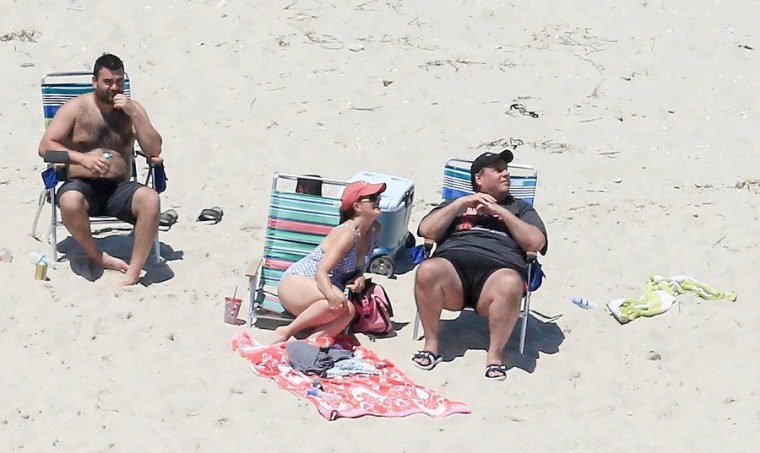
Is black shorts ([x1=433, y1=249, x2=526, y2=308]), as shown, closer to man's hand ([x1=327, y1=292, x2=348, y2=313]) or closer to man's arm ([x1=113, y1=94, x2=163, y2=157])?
man's hand ([x1=327, y1=292, x2=348, y2=313])

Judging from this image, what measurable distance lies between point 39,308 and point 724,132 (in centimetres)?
592

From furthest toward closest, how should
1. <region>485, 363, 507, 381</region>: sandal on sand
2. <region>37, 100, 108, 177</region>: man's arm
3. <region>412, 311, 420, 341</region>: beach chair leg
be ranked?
1. <region>37, 100, 108, 177</region>: man's arm
2. <region>412, 311, 420, 341</region>: beach chair leg
3. <region>485, 363, 507, 381</region>: sandal on sand

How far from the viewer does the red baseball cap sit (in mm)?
6535

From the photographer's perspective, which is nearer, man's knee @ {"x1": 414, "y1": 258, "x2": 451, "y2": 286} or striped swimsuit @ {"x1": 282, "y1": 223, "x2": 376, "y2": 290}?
man's knee @ {"x1": 414, "y1": 258, "x2": 451, "y2": 286}

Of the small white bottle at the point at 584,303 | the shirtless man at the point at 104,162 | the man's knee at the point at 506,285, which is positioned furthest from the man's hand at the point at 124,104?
the small white bottle at the point at 584,303

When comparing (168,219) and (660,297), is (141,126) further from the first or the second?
(660,297)

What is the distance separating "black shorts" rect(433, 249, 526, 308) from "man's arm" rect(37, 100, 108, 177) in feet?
7.29

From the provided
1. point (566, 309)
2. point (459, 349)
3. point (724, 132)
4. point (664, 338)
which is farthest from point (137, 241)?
point (724, 132)

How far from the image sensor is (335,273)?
6633 mm

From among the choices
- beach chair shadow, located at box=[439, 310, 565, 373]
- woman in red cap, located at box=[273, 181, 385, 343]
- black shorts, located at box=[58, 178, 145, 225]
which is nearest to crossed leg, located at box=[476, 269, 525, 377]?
beach chair shadow, located at box=[439, 310, 565, 373]

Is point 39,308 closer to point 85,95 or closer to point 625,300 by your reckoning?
point 85,95

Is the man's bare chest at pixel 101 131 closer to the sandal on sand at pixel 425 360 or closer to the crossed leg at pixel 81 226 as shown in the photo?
the crossed leg at pixel 81 226

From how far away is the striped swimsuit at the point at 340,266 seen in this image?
21.7 ft

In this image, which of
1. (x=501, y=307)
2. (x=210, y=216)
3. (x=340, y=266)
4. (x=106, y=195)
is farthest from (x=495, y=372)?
(x=210, y=216)
